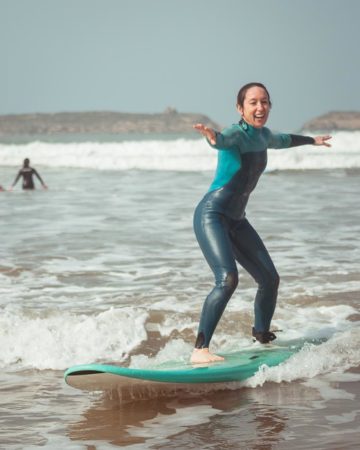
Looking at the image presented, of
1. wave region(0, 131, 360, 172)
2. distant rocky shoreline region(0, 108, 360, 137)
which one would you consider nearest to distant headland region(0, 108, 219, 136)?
distant rocky shoreline region(0, 108, 360, 137)

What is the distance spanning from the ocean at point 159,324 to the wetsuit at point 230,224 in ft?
1.75

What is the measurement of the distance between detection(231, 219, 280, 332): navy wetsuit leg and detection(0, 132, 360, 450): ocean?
455 mm

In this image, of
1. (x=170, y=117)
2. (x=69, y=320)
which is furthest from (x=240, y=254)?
(x=170, y=117)

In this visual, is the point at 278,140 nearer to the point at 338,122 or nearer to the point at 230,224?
the point at 230,224

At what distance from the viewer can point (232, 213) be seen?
567cm

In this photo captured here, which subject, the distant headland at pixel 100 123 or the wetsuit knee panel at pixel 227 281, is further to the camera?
the distant headland at pixel 100 123

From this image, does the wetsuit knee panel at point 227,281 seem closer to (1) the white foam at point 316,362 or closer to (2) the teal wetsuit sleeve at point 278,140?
(1) the white foam at point 316,362

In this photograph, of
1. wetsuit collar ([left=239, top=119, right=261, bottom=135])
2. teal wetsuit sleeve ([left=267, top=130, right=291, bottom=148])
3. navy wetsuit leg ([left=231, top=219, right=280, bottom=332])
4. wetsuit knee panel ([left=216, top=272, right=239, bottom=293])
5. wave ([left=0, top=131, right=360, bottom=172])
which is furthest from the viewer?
wave ([left=0, top=131, right=360, bottom=172])

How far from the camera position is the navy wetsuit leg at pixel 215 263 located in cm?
547

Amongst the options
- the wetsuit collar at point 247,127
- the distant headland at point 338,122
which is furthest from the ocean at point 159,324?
the distant headland at point 338,122

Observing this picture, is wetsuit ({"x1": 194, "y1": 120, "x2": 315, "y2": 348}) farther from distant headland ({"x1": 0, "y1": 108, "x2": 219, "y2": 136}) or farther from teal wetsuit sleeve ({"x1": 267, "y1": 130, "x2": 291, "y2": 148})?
distant headland ({"x1": 0, "y1": 108, "x2": 219, "y2": 136})

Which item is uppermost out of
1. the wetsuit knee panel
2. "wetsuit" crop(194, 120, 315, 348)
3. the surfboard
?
"wetsuit" crop(194, 120, 315, 348)

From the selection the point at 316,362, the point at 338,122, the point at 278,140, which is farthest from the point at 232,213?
the point at 338,122

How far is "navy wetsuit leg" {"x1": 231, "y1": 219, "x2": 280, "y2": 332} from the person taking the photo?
5754 mm
